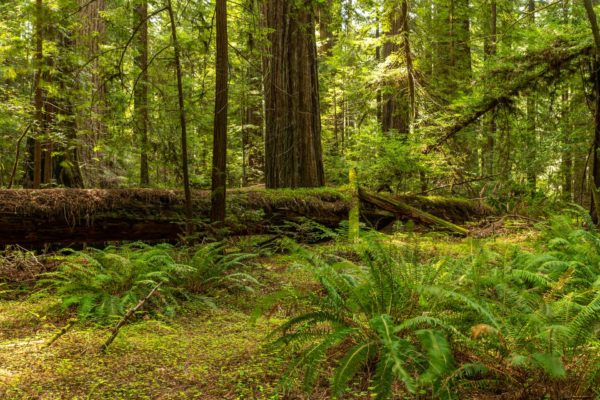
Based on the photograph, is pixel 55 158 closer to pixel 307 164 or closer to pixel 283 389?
pixel 307 164

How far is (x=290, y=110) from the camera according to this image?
8.78 meters

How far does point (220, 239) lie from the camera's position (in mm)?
5660

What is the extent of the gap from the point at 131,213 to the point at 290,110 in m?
4.09

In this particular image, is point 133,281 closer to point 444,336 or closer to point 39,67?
point 444,336

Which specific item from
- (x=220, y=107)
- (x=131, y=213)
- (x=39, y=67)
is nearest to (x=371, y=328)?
(x=220, y=107)

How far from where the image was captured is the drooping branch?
7.17 m

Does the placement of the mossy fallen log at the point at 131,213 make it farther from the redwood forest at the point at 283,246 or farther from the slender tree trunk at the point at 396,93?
the slender tree trunk at the point at 396,93

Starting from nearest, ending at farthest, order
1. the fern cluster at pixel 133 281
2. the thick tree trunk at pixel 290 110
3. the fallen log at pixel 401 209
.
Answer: the fern cluster at pixel 133 281 < the fallen log at pixel 401 209 < the thick tree trunk at pixel 290 110

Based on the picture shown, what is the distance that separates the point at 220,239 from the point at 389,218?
399 cm

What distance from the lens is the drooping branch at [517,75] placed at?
717cm

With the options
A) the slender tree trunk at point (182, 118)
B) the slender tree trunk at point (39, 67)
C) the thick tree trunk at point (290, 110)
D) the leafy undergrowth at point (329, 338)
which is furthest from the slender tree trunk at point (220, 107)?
the thick tree trunk at point (290, 110)

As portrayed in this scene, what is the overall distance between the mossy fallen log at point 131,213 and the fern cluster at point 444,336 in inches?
118

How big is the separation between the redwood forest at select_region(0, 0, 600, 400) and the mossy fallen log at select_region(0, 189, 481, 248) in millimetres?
28

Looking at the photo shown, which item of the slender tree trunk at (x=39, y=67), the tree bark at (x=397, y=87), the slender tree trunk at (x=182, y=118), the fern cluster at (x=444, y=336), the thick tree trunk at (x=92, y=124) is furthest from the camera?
the tree bark at (x=397, y=87)
